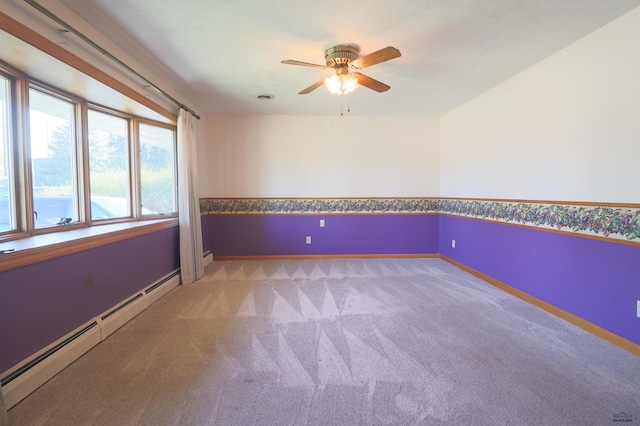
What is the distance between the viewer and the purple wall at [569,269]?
1.99m

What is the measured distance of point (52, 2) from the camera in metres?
1.73

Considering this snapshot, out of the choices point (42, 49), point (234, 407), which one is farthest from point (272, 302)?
point (42, 49)

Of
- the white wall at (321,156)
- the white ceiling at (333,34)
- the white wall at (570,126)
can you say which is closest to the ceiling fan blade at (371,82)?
the white ceiling at (333,34)

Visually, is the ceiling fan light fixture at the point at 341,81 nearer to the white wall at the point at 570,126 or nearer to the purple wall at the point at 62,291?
the white wall at the point at 570,126

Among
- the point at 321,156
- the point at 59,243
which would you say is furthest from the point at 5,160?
the point at 321,156

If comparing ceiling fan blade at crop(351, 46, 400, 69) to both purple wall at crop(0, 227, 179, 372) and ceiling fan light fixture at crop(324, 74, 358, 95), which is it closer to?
ceiling fan light fixture at crop(324, 74, 358, 95)

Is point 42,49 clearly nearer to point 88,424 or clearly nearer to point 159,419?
point 88,424

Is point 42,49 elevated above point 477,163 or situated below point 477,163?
above

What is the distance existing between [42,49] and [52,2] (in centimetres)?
38

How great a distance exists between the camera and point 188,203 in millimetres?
3307

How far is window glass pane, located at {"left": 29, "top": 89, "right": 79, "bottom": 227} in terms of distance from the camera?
2.03 metres

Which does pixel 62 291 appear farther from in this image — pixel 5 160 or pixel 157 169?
pixel 157 169

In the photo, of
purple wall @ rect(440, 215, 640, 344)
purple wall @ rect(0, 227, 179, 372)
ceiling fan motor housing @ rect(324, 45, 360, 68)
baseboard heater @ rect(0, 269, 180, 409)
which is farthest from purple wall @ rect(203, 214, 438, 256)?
ceiling fan motor housing @ rect(324, 45, 360, 68)

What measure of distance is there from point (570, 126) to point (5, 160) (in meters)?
4.49
